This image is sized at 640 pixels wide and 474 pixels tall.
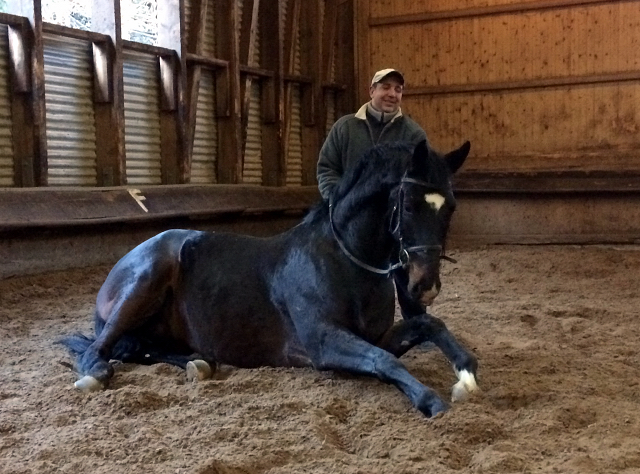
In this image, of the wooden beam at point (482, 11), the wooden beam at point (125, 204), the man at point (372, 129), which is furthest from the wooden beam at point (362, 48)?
→ the man at point (372, 129)

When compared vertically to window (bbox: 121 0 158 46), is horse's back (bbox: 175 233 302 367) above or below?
below

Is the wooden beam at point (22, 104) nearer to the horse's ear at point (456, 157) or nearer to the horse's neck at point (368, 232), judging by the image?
the horse's neck at point (368, 232)

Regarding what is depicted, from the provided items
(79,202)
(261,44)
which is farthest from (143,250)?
(261,44)

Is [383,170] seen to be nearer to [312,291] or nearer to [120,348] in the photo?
[312,291]

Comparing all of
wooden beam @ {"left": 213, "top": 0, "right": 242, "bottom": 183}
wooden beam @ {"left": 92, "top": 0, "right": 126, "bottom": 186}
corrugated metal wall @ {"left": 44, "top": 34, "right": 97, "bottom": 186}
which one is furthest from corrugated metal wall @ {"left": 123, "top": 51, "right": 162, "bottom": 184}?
wooden beam @ {"left": 213, "top": 0, "right": 242, "bottom": 183}

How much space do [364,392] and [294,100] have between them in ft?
25.0

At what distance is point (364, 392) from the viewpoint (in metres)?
2.83

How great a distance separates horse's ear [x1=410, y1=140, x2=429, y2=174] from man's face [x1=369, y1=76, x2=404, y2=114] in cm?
159

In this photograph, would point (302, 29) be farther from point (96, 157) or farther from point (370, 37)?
point (96, 157)

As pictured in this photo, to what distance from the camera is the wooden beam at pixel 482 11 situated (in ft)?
28.9

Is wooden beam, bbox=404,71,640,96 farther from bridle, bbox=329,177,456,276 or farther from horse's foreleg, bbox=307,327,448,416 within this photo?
horse's foreleg, bbox=307,327,448,416

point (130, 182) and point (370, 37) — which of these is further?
point (370, 37)

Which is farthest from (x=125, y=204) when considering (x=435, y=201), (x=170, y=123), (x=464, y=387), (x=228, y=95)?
(x=464, y=387)

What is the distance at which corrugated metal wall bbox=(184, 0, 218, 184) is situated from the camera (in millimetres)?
8094
